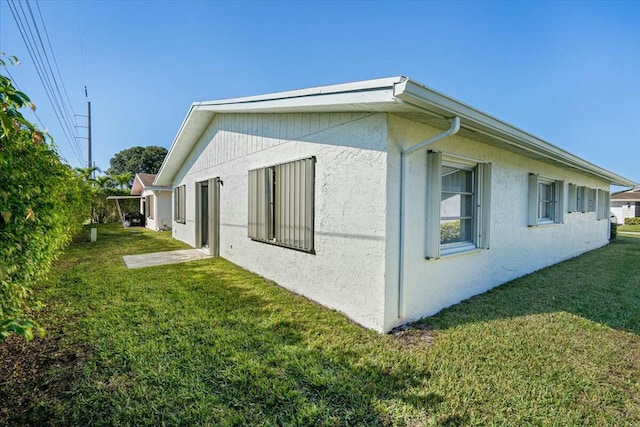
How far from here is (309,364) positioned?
10.2ft

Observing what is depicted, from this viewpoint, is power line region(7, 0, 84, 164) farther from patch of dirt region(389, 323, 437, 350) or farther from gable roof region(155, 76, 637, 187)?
patch of dirt region(389, 323, 437, 350)

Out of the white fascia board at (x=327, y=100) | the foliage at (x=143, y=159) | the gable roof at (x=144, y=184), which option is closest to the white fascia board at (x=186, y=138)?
the white fascia board at (x=327, y=100)

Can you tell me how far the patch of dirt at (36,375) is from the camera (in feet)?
7.77

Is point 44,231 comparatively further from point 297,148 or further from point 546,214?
point 546,214

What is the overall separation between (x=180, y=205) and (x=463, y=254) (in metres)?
12.0

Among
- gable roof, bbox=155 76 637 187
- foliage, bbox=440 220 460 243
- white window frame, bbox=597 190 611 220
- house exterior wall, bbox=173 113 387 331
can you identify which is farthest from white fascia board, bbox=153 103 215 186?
white window frame, bbox=597 190 611 220

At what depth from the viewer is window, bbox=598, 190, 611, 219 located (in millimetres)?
12967

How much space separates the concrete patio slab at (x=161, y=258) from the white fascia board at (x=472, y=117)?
7670 mm

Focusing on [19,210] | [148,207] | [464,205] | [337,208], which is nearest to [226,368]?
[19,210]

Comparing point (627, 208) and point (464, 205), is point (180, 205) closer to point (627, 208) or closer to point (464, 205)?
point (464, 205)

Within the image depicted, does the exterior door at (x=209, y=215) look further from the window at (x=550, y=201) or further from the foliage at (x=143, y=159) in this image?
the foliage at (x=143, y=159)

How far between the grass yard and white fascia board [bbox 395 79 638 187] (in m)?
2.75

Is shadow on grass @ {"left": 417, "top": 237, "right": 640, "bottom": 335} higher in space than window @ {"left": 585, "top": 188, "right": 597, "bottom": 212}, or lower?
lower

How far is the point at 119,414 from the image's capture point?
7.76 ft
